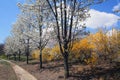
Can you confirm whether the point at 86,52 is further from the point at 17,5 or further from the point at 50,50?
the point at 17,5

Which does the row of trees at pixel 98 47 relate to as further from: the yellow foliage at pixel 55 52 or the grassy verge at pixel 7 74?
the grassy verge at pixel 7 74

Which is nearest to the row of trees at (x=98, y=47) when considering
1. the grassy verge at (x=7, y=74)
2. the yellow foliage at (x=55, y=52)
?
the yellow foliage at (x=55, y=52)

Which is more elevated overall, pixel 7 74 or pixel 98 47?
pixel 98 47

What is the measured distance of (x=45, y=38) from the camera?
3509cm

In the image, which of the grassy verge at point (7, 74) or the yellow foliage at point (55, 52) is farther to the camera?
the yellow foliage at point (55, 52)

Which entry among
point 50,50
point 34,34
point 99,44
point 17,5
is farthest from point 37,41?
point 17,5

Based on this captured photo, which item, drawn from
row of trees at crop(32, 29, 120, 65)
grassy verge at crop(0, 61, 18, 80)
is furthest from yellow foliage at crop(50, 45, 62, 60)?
grassy verge at crop(0, 61, 18, 80)

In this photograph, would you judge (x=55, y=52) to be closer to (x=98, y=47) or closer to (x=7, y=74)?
(x=98, y=47)

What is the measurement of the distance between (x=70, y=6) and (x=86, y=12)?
1851 mm

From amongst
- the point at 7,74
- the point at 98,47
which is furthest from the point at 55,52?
the point at 7,74

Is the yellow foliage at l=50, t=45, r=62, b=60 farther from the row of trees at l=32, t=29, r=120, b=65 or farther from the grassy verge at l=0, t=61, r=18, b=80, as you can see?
the grassy verge at l=0, t=61, r=18, b=80

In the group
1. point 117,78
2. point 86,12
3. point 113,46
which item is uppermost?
point 86,12

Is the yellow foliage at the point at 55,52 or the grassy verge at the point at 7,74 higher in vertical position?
→ the yellow foliage at the point at 55,52

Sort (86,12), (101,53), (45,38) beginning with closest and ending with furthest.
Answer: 1. (86,12)
2. (101,53)
3. (45,38)
